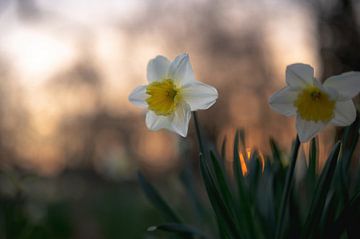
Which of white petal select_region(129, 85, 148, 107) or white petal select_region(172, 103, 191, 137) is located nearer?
white petal select_region(172, 103, 191, 137)

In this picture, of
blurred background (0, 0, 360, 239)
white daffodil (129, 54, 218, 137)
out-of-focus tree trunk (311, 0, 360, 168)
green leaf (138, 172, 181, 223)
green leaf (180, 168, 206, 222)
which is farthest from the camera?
blurred background (0, 0, 360, 239)

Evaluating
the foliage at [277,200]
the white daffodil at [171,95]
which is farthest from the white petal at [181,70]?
the foliage at [277,200]

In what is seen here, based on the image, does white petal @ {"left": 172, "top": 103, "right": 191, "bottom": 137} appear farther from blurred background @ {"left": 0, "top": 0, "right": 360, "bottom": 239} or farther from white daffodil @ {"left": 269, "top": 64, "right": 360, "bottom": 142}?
blurred background @ {"left": 0, "top": 0, "right": 360, "bottom": 239}

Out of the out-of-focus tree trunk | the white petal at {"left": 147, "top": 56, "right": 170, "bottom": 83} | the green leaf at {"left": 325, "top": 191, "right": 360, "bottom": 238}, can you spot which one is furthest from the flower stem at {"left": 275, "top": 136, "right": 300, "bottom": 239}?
the out-of-focus tree trunk

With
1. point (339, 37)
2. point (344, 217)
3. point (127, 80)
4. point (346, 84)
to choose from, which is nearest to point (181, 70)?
point (346, 84)

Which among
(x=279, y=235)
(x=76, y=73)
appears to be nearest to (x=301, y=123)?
(x=279, y=235)

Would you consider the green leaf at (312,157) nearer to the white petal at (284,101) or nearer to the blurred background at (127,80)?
the white petal at (284,101)

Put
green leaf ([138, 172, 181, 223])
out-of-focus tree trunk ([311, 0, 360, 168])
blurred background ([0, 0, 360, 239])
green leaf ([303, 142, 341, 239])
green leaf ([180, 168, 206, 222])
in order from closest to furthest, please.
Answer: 1. green leaf ([303, 142, 341, 239])
2. green leaf ([138, 172, 181, 223])
3. green leaf ([180, 168, 206, 222])
4. out-of-focus tree trunk ([311, 0, 360, 168])
5. blurred background ([0, 0, 360, 239])
